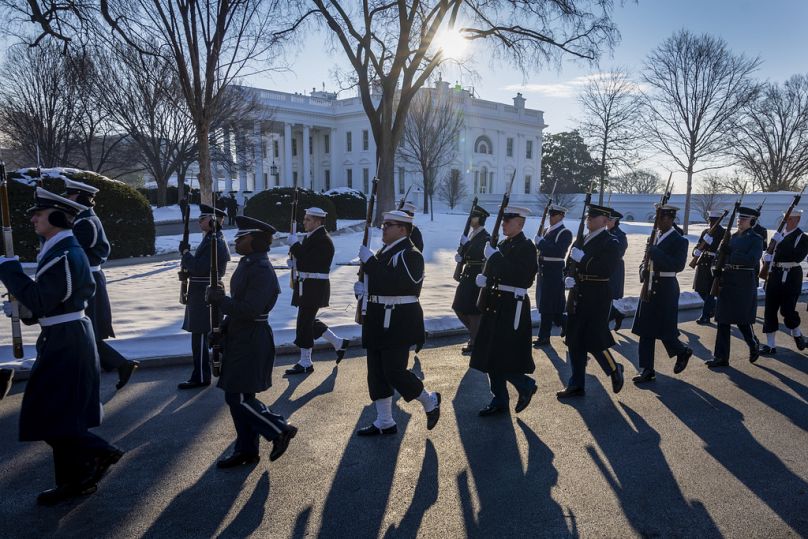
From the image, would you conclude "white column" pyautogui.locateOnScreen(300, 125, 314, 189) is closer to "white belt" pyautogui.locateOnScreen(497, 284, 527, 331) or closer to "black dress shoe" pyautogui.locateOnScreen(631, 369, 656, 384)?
"black dress shoe" pyautogui.locateOnScreen(631, 369, 656, 384)

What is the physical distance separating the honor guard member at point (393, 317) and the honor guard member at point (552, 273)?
3.87 metres

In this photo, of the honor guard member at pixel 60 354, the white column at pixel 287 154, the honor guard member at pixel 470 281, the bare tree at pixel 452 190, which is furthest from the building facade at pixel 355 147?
the honor guard member at pixel 60 354

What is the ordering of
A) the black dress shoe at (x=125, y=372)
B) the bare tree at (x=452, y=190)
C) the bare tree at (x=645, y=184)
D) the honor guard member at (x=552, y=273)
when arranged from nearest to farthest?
the black dress shoe at (x=125, y=372) < the honor guard member at (x=552, y=273) < the bare tree at (x=452, y=190) < the bare tree at (x=645, y=184)

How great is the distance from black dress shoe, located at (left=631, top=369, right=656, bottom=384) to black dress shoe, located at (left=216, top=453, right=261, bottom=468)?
13.9ft

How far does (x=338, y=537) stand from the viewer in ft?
11.2

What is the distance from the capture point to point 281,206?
2203 centimetres

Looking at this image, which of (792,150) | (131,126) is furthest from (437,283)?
(792,150)

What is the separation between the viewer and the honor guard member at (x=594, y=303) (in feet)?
19.6

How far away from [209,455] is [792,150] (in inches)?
1957

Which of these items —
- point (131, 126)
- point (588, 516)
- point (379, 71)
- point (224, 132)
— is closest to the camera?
point (588, 516)

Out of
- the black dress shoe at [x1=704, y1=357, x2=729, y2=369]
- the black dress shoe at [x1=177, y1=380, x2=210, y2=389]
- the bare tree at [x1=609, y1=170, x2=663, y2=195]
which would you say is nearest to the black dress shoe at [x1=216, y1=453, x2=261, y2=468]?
the black dress shoe at [x1=177, y1=380, x2=210, y2=389]

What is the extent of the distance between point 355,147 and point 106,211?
46.1m

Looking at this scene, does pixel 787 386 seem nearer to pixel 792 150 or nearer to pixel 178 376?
pixel 178 376

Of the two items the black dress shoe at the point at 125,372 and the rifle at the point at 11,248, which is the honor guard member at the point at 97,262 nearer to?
the black dress shoe at the point at 125,372
